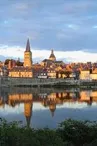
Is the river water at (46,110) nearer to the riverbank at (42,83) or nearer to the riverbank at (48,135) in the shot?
the riverbank at (48,135)

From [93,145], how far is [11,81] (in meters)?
98.0

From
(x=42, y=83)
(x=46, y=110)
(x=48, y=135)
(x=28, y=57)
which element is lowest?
(x=46, y=110)

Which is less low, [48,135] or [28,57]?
[28,57]

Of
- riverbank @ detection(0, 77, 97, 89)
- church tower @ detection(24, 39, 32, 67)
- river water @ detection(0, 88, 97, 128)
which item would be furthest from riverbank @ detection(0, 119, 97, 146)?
church tower @ detection(24, 39, 32, 67)

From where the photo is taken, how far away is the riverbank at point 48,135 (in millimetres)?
7239

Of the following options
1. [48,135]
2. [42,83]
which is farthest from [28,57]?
[48,135]

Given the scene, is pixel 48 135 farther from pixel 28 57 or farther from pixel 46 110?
pixel 28 57

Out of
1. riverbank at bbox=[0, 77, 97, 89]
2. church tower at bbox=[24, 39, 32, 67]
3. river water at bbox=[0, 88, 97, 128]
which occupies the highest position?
church tower at bbox=[24, 39, 32, 67]

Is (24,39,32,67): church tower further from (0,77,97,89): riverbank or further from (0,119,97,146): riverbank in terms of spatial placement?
(0,119,97,146): riverbank

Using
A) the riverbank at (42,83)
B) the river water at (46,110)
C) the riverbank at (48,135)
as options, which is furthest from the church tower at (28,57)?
the riverbank at (48,135)

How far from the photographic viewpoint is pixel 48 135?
7.98 meters

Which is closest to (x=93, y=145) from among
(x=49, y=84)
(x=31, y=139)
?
(x=31, y=139)

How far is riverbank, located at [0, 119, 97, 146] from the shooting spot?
23.8ft

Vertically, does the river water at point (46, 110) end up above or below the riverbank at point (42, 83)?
below
